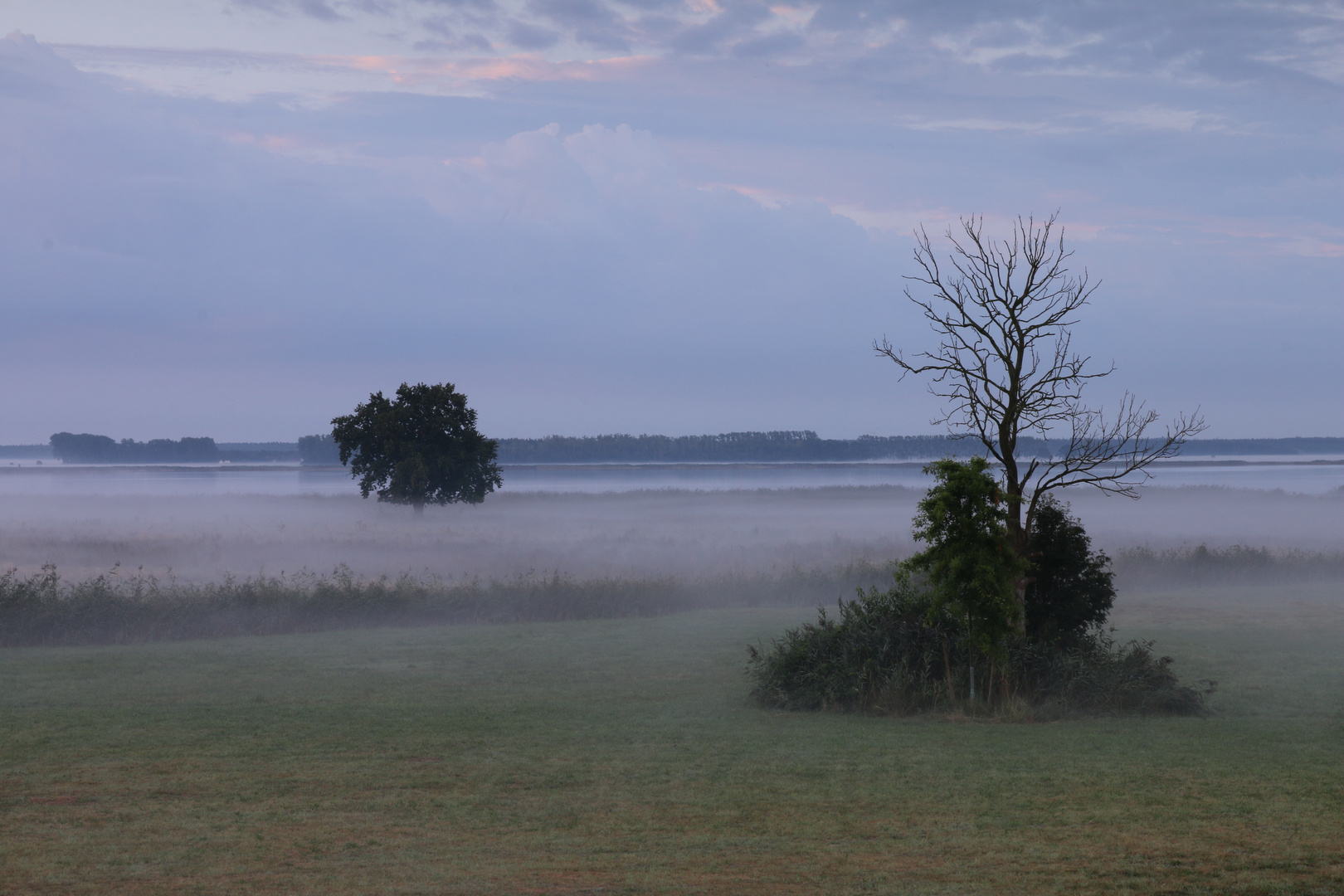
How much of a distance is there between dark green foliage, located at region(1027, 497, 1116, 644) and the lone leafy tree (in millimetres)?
41052

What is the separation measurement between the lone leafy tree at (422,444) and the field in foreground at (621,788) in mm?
36588

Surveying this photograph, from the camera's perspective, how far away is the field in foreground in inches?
286

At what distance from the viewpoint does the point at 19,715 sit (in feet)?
42.0

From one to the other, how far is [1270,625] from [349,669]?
15868 mm

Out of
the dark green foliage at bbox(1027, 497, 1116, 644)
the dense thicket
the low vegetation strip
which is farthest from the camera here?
the low vegetation strip

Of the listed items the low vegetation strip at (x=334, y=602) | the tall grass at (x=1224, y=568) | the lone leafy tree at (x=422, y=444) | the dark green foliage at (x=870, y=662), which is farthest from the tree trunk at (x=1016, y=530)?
the lone leafy tree at (x=422, y=444)

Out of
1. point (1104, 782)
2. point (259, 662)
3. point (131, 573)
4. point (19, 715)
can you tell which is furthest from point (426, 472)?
point (1104, 782)

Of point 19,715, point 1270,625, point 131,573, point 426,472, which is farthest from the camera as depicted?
point 426,472

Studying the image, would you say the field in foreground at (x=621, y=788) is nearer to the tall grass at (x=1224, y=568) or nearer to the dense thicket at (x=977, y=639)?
the dense thicket at (x=977, y=639)

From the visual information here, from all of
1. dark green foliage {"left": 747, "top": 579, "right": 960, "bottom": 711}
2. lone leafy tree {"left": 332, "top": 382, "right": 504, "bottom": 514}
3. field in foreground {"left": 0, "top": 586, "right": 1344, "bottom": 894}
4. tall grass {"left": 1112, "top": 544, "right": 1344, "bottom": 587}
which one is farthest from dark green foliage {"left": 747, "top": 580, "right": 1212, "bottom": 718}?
lone leafy tree {"left": 332, "top": 382, "right": 504, "bottom": 514}

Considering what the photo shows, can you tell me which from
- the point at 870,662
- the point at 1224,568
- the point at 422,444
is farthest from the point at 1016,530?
the point at 422,444

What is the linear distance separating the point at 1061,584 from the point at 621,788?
23.0 feet

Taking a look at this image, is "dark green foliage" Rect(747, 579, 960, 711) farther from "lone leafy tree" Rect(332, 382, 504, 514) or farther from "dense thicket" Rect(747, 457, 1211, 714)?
"lone leafy tree" Rect(332, 382, 504, 514)

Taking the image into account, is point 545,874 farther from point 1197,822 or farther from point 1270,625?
point 1270,625
